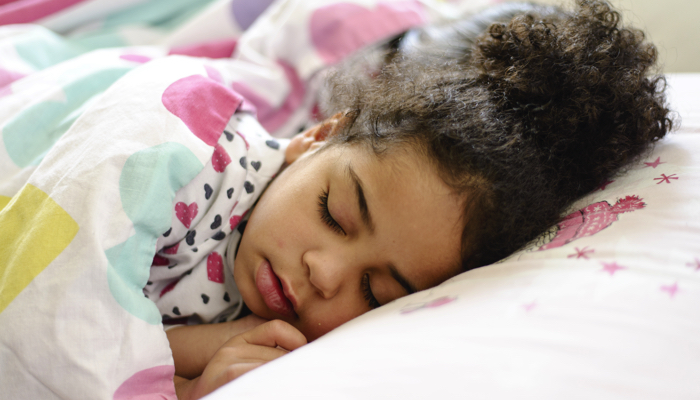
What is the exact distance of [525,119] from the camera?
0.73 meters

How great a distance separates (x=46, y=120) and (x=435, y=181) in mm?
677

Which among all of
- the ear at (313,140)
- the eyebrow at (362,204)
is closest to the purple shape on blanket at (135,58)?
the ear at (313,140)

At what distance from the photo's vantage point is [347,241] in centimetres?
71

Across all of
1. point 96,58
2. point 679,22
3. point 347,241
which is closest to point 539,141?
point 347,241

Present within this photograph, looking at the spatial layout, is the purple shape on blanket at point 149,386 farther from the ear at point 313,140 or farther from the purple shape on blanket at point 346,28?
the purple shape on blanket at point 346,28

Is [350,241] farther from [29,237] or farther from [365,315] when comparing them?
[29,237]

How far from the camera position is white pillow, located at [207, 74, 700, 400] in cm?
40

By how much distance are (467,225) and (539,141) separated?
18cm

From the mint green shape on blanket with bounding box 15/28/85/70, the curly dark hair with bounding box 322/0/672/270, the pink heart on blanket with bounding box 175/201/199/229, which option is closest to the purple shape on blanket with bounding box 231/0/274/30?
the mint green shape on blanket with bounding box 15/28/85/70

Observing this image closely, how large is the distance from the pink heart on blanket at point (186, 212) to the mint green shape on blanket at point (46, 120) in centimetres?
24

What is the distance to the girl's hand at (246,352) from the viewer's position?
24.8 inches

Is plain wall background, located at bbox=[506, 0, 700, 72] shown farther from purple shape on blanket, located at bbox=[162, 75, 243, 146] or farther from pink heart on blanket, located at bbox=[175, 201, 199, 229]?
pink heart on blanket, located at bbox=[175, 201, 199, 229]

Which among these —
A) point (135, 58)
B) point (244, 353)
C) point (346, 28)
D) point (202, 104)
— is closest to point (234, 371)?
point (244, 353)

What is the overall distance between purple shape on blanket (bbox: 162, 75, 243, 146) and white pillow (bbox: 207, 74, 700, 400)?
1.33 ft
